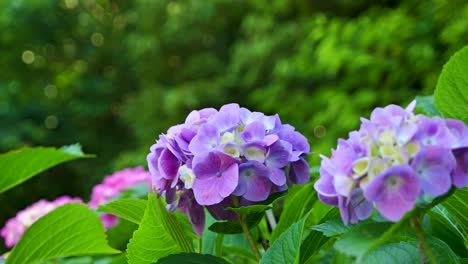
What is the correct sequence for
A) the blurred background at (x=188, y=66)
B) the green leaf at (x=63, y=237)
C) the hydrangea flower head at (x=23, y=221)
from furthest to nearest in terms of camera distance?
the blurred background at (x=188, y=66) → the hydrangea flower head at (x=23, y=221) → the green leaf at (x=63, y=237)

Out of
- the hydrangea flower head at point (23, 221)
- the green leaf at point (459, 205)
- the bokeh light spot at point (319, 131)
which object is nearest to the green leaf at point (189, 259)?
the green leaf at point (459, 205)

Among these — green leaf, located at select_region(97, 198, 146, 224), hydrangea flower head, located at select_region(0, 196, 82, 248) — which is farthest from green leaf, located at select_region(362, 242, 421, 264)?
hydrangea flower head, located at select_region(0, 196, 82, 248)

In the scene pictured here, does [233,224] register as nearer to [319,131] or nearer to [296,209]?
[296,209]

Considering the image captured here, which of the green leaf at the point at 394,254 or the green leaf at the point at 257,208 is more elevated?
the green leaf at the point at 257,208

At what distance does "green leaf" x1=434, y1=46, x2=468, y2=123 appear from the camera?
0.63 m

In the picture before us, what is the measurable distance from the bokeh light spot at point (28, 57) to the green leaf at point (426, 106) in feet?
30.6

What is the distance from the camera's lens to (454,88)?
2.08 ft

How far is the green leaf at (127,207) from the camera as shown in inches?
24.6

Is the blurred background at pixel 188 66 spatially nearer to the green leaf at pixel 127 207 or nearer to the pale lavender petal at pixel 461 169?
the green leaf at pixel 127 207

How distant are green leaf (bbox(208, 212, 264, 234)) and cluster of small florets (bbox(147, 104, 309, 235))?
0.04ft

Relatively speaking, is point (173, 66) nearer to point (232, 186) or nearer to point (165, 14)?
point (165, 14)

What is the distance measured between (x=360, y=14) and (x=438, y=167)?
5856mm

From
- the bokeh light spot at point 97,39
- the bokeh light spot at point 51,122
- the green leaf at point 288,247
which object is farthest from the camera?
the bokeh light spot at point 97,39

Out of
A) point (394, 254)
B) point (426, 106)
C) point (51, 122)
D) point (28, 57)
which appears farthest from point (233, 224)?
point (28, 57)
